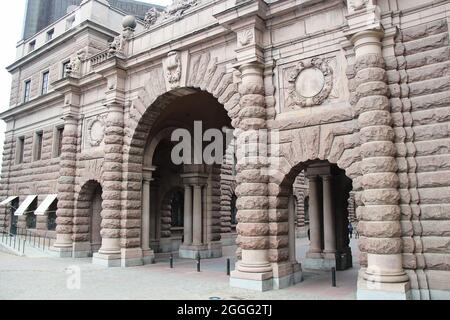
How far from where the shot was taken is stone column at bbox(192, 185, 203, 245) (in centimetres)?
1972

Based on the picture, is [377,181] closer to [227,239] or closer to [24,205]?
[227,239]

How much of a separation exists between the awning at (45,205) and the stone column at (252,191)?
41.0 ft

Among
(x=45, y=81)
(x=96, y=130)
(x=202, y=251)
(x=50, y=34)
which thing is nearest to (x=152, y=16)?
(x=96, y=130)

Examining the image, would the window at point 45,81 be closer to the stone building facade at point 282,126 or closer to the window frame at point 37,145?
the window frame at point 37,145

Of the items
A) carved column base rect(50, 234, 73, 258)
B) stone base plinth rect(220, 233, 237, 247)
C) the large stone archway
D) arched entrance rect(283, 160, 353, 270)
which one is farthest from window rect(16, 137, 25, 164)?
arched entrance rect(283, 160, 353, 270)

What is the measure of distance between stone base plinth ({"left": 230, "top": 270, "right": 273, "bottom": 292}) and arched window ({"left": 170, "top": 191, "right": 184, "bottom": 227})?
522 inches

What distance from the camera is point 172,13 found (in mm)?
14883

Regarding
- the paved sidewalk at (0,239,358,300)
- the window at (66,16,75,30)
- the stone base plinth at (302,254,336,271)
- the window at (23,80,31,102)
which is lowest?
the paved sidewalk at (0,239,358,300)

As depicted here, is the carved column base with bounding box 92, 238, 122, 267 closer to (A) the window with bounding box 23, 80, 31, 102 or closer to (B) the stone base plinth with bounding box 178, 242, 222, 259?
(B) the stone base plinth with bounding box 178, 242, 222, 259

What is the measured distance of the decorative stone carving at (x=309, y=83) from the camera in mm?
10758

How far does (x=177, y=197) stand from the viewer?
2420 cm

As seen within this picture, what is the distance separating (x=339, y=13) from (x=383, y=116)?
3.43 m

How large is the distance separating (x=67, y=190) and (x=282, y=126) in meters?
11.6

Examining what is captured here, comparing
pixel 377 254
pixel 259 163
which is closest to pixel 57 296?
pixel 259 163
